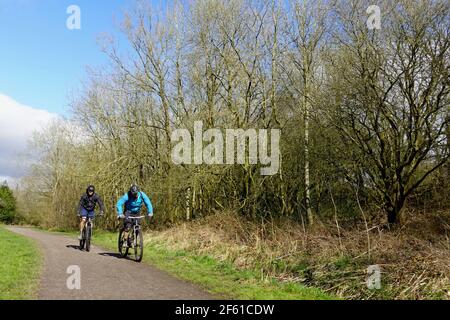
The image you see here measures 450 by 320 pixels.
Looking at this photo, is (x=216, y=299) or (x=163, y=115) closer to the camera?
(x=216, y=299)

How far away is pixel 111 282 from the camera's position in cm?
782

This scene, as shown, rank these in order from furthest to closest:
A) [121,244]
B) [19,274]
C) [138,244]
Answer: [121,244], [138,244], [19,274]

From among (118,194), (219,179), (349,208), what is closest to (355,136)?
(349,208)

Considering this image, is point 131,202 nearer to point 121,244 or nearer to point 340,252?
point 121,244

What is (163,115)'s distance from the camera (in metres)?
24.0

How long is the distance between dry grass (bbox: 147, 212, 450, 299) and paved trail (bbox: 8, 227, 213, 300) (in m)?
3.06

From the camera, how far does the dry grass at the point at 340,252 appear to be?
28.0 feet

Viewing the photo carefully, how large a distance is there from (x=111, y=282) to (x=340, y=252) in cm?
630

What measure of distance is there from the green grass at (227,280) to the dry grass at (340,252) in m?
0.72

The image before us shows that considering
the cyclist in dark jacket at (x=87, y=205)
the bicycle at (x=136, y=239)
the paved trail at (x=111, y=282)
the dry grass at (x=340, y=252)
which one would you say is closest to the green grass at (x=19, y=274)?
the paved trail at (x=111, y=282)

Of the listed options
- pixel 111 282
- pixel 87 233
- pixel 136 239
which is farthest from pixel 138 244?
pixel 111 282

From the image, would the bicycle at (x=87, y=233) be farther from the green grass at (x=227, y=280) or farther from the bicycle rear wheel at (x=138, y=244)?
the bicycle rear wheel at (x=138, y=244)

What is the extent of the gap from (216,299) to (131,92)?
1948 cm

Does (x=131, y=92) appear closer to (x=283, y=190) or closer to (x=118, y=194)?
(x=118, y=194)
